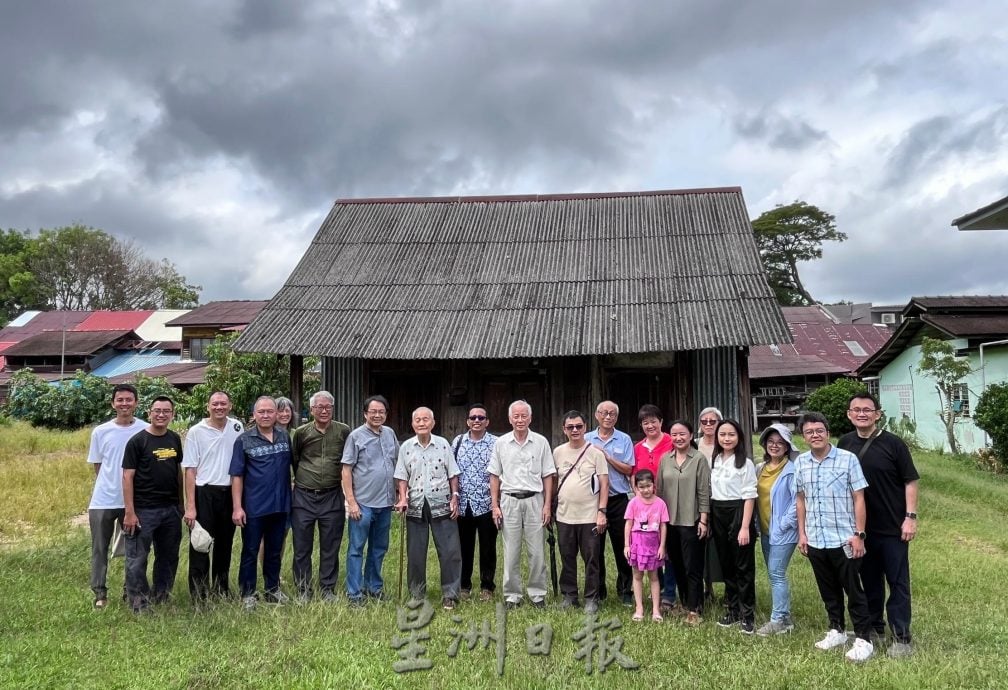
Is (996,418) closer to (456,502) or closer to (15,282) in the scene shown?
(456,502)

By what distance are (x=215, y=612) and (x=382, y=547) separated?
4.18 ft

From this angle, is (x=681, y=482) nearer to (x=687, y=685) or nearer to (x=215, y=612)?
(x=687, y=685)

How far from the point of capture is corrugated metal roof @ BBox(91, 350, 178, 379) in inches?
1254

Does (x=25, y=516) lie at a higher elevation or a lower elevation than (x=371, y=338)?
lower

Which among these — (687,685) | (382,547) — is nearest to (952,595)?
(687,685)

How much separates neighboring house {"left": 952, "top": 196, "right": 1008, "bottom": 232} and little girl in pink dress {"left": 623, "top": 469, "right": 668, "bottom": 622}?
8299 mm

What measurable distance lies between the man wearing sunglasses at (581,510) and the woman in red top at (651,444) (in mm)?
329

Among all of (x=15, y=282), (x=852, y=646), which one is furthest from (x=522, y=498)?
(x=15, y=282)

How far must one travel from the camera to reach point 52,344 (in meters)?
32.4

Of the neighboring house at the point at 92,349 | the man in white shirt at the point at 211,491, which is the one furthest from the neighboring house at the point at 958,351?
the neighboring house at the point at 92,349

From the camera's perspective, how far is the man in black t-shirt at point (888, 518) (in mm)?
4570

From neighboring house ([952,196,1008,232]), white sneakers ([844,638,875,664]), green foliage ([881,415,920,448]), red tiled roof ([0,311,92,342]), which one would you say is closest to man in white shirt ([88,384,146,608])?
white sneakers ([844,638,875,664])

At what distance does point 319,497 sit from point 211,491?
2.62ft

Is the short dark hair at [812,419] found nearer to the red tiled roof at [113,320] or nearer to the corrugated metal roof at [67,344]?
the corrugated metal roof at [67,344]
